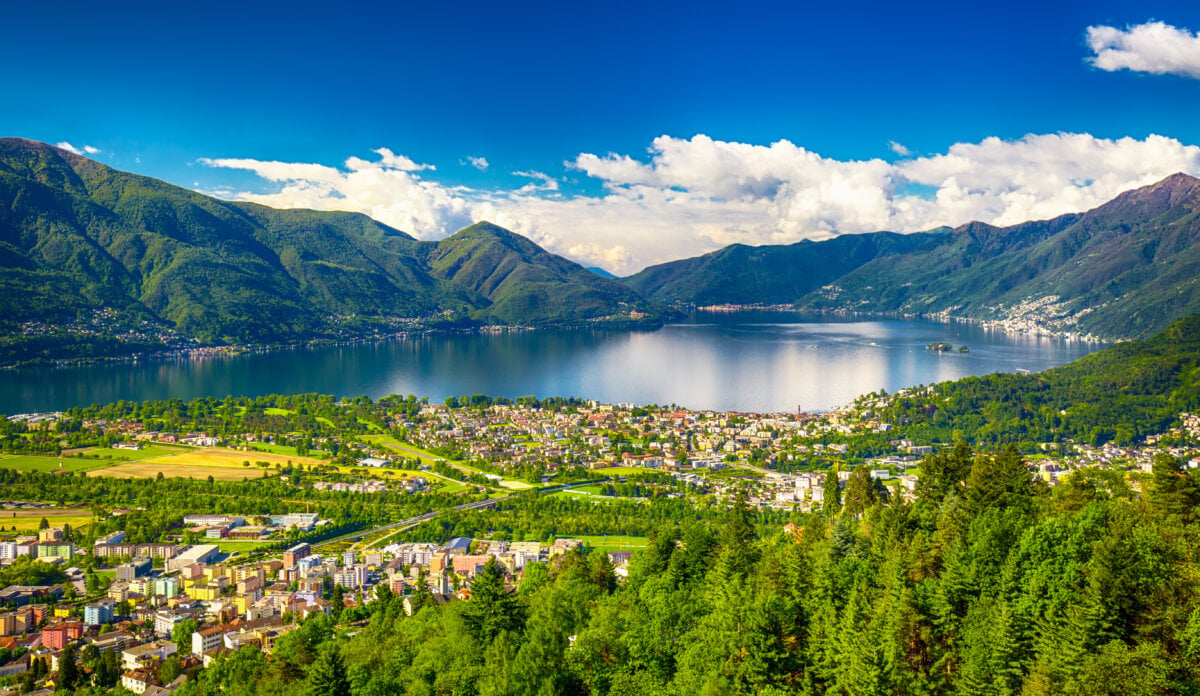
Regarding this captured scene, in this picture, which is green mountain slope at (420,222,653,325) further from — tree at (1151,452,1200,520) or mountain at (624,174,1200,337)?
tree at (1151,452,1200,520)

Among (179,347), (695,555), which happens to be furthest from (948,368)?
(179,347)

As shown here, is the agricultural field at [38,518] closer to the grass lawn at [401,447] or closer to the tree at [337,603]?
the tree at [337,603]

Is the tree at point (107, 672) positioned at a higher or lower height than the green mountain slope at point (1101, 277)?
lower

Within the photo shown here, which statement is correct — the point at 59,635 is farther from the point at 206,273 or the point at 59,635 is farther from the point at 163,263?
the point at 163,263

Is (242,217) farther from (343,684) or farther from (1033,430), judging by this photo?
(343,684)

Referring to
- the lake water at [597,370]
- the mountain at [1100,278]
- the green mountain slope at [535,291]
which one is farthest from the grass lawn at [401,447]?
the green mountain slope at [535,291]

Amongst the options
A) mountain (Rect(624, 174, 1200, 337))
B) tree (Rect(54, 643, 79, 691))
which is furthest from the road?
mountain (Rect(624, 174, 1200, 337))

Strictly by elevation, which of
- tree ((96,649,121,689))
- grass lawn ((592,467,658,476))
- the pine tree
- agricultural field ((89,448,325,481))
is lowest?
tree ((96,649,121,689))
